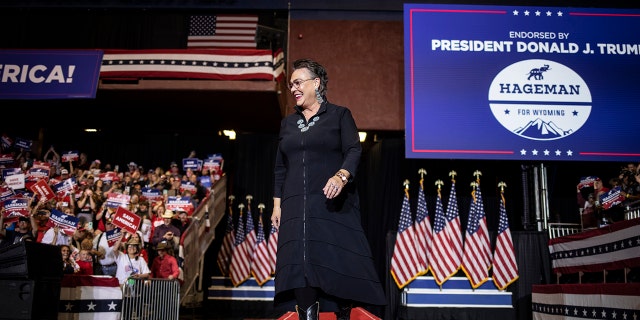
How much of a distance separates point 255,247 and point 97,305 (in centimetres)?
533

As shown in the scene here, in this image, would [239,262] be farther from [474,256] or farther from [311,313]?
[311,313]

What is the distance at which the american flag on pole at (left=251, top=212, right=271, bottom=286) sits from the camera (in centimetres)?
1077

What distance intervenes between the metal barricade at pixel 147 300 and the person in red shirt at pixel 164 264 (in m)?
0.93

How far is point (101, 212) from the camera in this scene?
30.7 ft

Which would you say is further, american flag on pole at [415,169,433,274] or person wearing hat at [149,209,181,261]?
american flag on pole at [415,169,433,274]

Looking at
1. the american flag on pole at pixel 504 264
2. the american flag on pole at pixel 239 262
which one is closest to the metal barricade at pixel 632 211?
the american flag on pole at pixel 504 264

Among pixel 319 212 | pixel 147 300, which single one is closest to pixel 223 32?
pixel 147 300

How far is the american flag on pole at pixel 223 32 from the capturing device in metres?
11.8

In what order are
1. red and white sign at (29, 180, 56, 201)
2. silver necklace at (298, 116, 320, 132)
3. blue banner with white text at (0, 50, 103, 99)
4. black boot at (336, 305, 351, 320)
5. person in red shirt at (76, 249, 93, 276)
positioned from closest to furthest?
1. black boot at (336, 305, 351, 320)
2. silver necklace at (298, 116, 320, 132)
3. person in red shirt at (76, 249, 93, 276)
4. red and white sign at (29, 180, 56, 201)
5. blue banner with white text at (0, 50, 103, 99)

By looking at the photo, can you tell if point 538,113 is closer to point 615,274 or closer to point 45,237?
point 615,274

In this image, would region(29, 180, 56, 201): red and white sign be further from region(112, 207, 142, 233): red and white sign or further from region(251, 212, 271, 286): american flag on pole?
region(251, 212, 271, 286): american flag on pole

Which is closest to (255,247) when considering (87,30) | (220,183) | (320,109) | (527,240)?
(220,183)

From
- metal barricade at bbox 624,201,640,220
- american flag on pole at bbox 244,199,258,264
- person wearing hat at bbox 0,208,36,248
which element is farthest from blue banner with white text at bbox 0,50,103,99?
metal barricade at bbox 624,201,640,220

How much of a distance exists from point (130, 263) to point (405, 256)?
12.9ft
